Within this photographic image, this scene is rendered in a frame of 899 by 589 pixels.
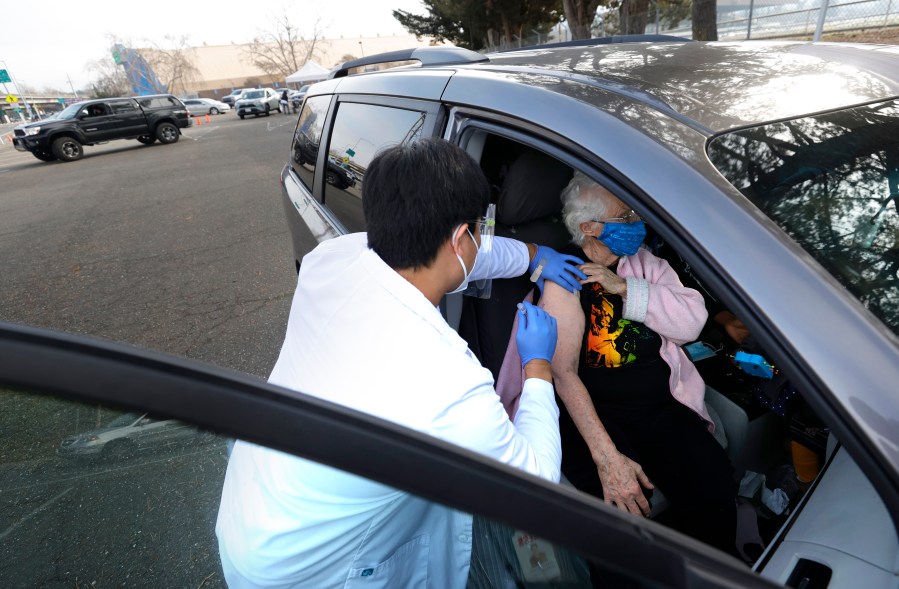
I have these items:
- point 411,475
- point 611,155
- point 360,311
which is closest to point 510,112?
point 611,155

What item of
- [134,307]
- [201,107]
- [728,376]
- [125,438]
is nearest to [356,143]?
[125,438]

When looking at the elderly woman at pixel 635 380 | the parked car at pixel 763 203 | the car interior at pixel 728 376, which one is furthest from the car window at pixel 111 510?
the car interior at pixel 728 376

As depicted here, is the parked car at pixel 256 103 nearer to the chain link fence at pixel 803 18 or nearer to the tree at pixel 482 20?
the tree at pixel 482 20

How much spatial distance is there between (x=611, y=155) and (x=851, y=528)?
3.00 ft

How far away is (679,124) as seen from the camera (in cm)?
105

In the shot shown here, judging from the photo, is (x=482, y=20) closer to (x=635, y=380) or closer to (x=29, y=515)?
(x=635, y=380)

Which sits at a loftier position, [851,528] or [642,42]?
[642,42]

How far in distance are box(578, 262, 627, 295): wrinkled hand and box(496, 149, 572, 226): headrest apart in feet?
1.01

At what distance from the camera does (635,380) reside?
169 centimetres

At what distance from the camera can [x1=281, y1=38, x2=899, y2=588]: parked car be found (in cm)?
79

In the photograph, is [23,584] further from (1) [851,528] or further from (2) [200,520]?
(1) [851,528]

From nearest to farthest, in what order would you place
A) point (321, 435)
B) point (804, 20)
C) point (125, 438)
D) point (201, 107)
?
point (321, 435) → point (125, 438) → point (804, 20) → point (201, 107)

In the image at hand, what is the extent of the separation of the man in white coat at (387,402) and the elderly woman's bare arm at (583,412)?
0.38m

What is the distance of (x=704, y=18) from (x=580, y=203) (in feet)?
27.1
